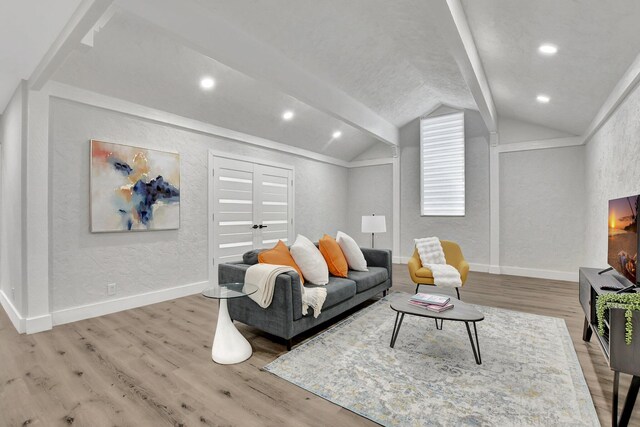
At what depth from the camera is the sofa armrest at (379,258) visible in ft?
13.7

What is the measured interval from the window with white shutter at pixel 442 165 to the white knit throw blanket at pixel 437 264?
226 centimetres

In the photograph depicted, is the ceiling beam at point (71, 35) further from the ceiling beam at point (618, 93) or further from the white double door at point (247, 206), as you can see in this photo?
the ceiling beam at point (618, 93)

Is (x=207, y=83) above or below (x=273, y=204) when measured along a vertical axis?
above

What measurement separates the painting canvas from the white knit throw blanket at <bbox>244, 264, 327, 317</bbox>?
193cm

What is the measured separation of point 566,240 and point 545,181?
104cm

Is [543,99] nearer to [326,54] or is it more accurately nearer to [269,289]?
[326,54]

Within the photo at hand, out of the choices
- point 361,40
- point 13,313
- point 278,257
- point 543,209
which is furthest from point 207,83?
point 543,209

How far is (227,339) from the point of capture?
2.47 meters

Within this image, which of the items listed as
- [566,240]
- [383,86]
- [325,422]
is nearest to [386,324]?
[325,422]

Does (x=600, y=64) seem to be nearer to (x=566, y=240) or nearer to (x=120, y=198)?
(x=566, y=240)

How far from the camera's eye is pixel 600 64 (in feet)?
9.47

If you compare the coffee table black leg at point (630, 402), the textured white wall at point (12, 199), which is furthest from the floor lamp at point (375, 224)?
the textured white wall at point (12, 199)

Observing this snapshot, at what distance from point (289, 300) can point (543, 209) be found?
5.04m

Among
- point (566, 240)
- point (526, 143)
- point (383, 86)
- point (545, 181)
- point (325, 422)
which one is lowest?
point (325, 422)
